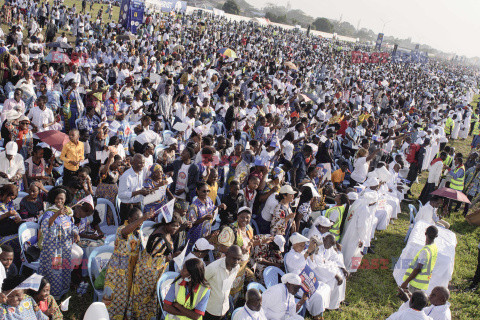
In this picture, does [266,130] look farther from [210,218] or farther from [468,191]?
[468,191]

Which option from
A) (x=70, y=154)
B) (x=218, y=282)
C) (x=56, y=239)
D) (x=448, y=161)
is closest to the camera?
(x=218, y=282)

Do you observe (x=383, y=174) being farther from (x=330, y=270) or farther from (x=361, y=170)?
(x=330, y=270)

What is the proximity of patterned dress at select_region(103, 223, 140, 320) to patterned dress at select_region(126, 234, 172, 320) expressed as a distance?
0.22 ft

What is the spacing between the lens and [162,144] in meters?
7.71

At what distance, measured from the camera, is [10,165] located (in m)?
5.30

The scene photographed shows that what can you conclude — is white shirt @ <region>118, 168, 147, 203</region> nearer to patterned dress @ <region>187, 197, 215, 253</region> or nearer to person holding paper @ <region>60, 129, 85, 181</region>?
patterned dress @ <region>187, 197, 215, 253</region>

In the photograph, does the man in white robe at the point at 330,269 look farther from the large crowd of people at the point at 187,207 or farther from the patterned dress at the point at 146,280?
the patterned dress at the point at 146,280

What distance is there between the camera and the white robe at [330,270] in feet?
17.6

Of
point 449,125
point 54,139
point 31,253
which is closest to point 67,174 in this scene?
point 54,139

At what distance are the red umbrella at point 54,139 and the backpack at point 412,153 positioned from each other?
879cm

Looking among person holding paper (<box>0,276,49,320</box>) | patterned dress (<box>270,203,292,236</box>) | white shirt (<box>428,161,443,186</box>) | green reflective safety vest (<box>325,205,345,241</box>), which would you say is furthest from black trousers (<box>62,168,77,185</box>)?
white shirt (<box>428,161,443,186</box>)

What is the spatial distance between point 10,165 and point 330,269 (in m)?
4.55

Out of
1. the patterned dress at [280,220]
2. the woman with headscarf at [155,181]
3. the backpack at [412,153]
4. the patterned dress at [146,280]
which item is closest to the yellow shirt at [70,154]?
the woman with headscarf at [155,181]

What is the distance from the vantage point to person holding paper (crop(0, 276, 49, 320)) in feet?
10.3
